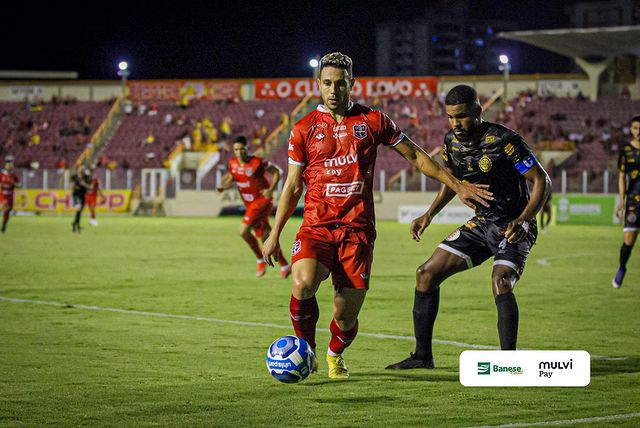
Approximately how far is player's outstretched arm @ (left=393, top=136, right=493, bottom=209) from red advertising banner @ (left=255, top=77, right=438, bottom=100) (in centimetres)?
5553

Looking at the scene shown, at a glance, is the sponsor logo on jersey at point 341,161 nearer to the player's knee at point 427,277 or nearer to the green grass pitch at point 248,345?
the player's knee at point 427,277

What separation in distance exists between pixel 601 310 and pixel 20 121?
59.2 m

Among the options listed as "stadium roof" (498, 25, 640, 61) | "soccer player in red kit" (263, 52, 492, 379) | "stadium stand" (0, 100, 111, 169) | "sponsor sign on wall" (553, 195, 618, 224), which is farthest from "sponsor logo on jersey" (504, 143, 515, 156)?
"stadium stand" (0, 100, 111, 169)

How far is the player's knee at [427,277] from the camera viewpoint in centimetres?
915

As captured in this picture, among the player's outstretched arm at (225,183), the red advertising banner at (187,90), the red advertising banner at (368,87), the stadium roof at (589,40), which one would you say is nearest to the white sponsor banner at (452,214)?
the stadium roof at (589,40)

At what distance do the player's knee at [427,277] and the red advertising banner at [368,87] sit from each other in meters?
55.1

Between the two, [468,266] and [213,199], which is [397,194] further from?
[468,266]

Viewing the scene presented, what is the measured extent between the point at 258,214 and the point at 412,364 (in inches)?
429

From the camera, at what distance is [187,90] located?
68.8m

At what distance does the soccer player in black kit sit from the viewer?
8.64m

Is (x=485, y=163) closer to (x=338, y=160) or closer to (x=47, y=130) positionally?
(x=338, y=160)

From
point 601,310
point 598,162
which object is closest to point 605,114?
point 598,162

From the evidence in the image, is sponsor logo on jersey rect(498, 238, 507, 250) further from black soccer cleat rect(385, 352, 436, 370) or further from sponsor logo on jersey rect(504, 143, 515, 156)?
black soccer cleat rect(385, 352, 436, 370)

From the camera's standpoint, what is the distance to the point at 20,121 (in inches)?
2709
